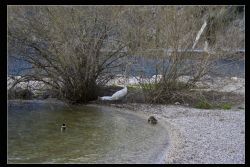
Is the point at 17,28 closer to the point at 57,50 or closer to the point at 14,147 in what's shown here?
the point at 57,50

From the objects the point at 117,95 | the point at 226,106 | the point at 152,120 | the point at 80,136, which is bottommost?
the point at 80,136

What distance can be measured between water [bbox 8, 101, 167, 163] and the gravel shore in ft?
1.21

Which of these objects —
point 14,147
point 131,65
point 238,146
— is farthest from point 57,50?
point 238,146

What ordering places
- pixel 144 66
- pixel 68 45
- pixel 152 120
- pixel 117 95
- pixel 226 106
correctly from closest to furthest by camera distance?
1. pixel 152 120
2. pixel 68 45
3. pixel 226 106
4. pixel 144 66
5. pixel 117 95

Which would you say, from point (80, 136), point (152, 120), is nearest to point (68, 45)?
point (152, 120)

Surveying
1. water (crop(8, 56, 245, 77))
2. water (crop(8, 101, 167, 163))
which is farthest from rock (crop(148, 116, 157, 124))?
water (crop(8, 56, 245, 77))

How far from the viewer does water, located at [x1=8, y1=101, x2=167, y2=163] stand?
30.5 feet

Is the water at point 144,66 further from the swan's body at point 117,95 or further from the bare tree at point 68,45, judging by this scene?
the swan's body at point 117,95

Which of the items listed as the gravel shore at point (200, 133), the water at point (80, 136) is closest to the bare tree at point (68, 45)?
the water at point (80, 136)

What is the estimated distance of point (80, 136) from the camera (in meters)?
10.8

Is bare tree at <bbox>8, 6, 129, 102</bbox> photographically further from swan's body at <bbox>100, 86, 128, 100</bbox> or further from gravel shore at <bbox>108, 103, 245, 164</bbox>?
gravel shore at <bbox>108, 103, 245, 164</bbox>

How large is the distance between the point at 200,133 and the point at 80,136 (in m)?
2.59

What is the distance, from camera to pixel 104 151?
9633 millimetres

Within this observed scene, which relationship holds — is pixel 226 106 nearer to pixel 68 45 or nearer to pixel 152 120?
pixel 152 120
